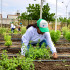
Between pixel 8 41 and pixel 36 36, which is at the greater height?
pixel 36 36

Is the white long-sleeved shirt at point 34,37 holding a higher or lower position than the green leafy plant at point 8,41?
higher

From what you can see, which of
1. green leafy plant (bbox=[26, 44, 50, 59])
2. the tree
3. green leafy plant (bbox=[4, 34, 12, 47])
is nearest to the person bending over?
green leafy plant (bbox=[26, 44, 50, 59])

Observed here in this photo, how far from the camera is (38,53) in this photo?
3.48m

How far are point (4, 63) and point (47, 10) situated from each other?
872 inches

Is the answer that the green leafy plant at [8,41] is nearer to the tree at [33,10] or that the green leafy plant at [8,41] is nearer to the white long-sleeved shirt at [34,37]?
the white long-sleeved shirt at [34,37]

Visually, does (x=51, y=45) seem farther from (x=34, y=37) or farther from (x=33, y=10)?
(x=33, y=10)

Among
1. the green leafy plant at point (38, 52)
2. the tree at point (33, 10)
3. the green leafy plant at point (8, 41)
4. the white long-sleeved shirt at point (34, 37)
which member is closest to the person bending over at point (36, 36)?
the white long-sleeved shirt at point (34, 37)

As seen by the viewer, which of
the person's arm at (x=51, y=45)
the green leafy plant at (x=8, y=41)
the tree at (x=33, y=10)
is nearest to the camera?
the person's arm at (x=51, y=45)

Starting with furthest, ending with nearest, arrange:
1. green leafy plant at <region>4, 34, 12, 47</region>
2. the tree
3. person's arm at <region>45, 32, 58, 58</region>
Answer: the tree
green leafy plant at <region>4, 34, 12, 47</region>
person's arm at <region>45, 32, 58, 58</region>

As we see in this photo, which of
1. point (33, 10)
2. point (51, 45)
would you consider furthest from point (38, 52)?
point (33, 10)

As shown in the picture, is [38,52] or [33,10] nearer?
[38,52]

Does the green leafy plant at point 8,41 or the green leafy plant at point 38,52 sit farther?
the green leafy plant at point 8,41

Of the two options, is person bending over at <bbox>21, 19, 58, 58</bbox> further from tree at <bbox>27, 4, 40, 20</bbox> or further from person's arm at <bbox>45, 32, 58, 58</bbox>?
tree at <bbox>27, 4, 40, 20</bbox>

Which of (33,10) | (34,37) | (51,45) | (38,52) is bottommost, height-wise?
(38,52)
